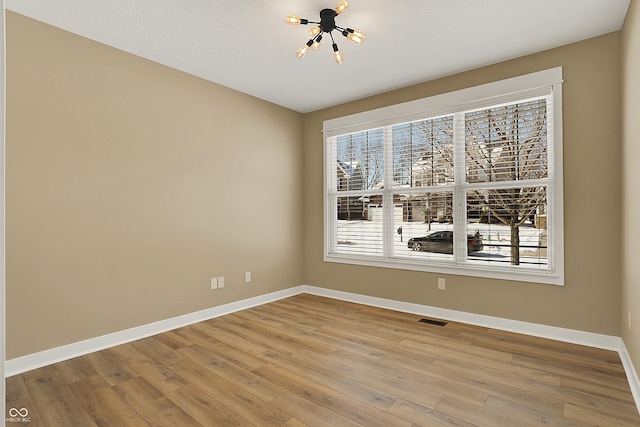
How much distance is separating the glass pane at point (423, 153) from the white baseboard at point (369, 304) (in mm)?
1473

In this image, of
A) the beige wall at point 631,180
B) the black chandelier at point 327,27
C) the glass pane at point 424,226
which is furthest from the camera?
the glass pane at point 424,226

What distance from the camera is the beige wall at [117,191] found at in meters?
2.55

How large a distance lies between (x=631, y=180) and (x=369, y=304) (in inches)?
112

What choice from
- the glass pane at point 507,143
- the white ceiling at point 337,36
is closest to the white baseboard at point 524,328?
the glass pane at point 507,143

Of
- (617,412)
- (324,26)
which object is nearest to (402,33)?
(324,26)

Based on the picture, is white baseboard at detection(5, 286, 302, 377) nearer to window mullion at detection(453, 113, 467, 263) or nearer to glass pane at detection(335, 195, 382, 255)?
glass pane at detection(335, 195, 382, 255)

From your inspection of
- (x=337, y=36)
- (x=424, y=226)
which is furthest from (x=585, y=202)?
(x=337, y=36)

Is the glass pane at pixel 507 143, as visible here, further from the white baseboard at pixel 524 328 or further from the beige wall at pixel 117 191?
the beige wall at pixel 117 191

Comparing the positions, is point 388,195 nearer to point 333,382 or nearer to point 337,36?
point 337,36

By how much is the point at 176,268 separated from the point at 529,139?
12.3ft

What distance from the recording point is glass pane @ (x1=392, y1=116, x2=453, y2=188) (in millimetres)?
3750

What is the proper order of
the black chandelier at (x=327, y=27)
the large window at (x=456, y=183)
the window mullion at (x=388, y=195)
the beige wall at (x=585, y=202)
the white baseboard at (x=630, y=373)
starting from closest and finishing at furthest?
the white baseboard at (x=630, y=373) < the black chandelier at (x=327, y=27) < the beige wall at (x=585, y=202) < the large window at (x=456, y=183) < the window mullion at (x=388, y=195)

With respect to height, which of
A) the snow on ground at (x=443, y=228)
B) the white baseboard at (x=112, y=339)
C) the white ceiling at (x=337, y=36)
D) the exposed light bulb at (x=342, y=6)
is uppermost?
the white ceiling at (x=337, y=36)
